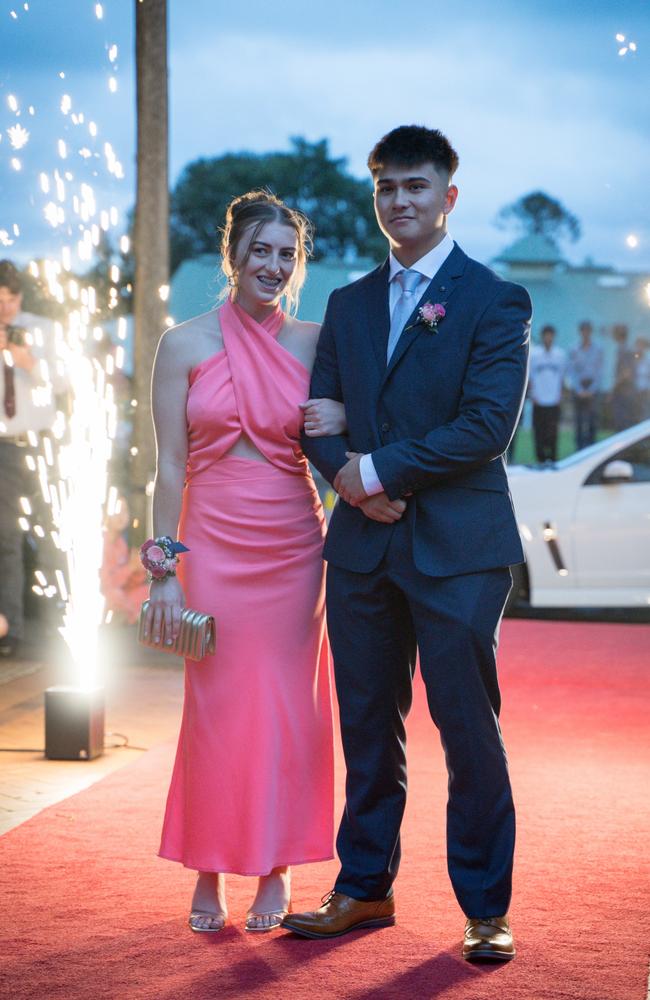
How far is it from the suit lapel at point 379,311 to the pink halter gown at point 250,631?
1.06 ft

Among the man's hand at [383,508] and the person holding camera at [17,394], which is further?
the person holding camera at [17,394]

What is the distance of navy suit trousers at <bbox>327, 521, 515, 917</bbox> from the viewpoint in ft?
12.4

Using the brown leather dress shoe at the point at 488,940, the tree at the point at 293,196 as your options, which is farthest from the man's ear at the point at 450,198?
the tree at the point at 293,196

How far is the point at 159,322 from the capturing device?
10086mm

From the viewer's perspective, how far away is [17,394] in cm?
849

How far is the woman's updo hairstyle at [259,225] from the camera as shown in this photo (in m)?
4.13

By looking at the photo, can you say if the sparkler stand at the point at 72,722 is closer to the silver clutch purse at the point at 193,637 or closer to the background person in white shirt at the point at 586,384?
the silver clutch purse at the point at 193,637

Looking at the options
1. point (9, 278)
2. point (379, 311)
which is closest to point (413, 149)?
point (379, 311)

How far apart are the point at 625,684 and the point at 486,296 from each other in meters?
4.77

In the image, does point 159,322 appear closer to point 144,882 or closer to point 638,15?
point 638,15

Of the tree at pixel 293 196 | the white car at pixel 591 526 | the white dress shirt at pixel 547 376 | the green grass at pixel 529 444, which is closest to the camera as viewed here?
the white car at pixel 591 526

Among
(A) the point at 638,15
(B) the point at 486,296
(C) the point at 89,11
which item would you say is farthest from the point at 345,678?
(C) the point at 89,11

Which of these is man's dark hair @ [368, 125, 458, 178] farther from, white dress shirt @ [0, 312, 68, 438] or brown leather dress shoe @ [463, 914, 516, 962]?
white dress shirt @ [0, 312, 68, 438]

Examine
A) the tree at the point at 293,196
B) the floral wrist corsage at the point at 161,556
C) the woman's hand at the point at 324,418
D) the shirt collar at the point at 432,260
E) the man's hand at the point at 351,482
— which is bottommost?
the floral wrist corsage at the point at 161,556
